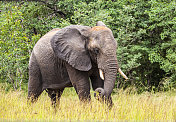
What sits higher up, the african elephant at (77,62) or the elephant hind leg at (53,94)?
the african elephant at (77,62)

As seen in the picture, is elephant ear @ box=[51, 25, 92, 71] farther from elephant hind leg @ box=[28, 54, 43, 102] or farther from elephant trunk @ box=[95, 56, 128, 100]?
elephant hind leg @ box=[28, 54, 43, 102]

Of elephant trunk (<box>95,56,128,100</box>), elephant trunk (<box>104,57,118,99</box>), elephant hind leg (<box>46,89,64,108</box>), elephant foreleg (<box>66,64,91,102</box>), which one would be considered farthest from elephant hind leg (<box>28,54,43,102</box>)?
elephant trunk (<box>104,57,118,99</box>)

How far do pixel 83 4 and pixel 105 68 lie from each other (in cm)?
923

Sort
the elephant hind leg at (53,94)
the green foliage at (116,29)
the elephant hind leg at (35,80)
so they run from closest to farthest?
1. the elephant hind leg at (35,80)
2. the elephant hind leg at (53,94)
3. the green foliage at (116,29)

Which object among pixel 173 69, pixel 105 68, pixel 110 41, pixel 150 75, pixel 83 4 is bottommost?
pixel 150 75

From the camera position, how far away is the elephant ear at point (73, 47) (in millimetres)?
8656

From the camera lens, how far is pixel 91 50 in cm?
860

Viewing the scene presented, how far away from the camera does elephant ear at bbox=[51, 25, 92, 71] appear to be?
8.66 m

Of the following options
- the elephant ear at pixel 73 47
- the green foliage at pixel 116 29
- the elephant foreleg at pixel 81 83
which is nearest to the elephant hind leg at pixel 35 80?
the elephant ear at pixel 73 47

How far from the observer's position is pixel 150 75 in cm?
1922

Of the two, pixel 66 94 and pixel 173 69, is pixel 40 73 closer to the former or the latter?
pixel 66 94

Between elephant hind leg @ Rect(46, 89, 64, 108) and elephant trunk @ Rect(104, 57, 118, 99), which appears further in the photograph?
elephant hind leg @ Rect(46, 89, 64, 108)

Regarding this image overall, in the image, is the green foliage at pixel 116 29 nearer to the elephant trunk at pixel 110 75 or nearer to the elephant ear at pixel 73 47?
the elephant ear at pixel 73 47

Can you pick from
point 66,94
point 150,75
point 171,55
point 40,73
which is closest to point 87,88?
point 40,73
